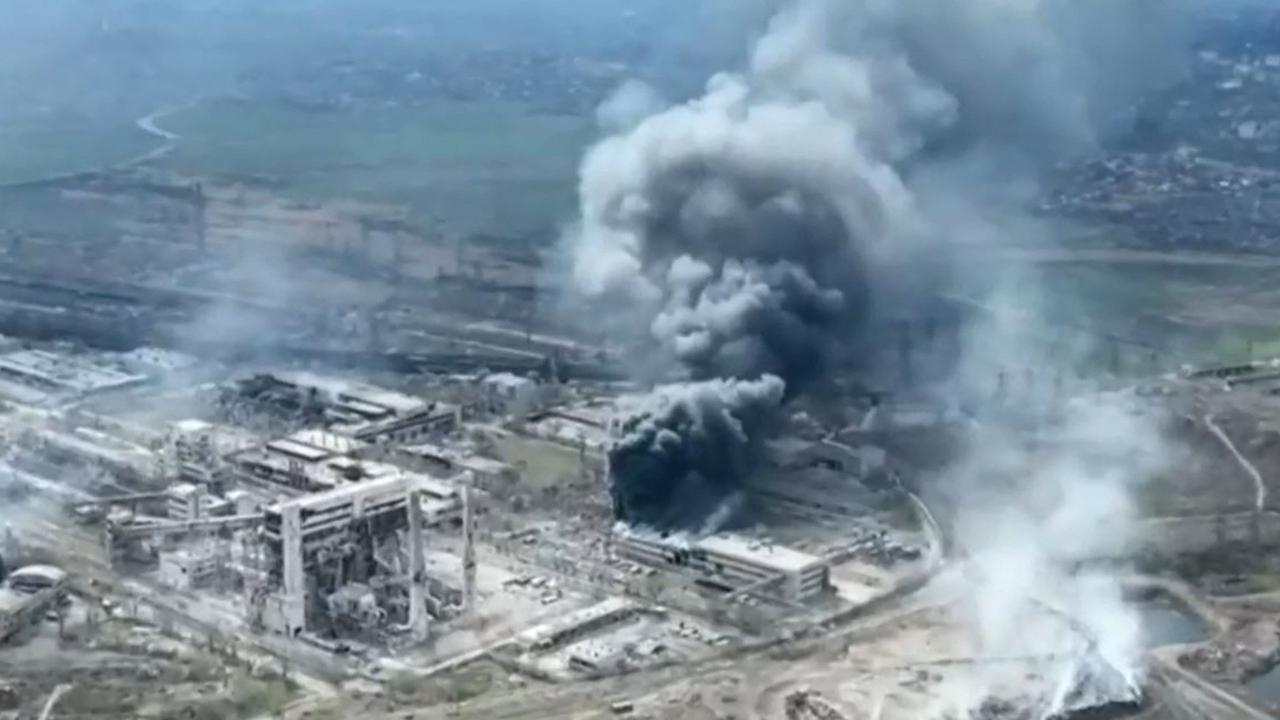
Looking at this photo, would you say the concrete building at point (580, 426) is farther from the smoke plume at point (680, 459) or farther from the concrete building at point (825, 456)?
the smoke plume at point (680, 459)

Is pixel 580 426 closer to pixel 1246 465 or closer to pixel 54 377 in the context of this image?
pixel 54 377

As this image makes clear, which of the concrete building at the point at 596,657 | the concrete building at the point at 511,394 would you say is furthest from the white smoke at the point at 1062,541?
the concrete building at the point at 511,394

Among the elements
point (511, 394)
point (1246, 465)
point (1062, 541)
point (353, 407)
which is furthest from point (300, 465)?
point (1246, 465)

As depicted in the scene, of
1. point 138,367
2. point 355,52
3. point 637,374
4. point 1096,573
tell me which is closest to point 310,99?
point 355,52

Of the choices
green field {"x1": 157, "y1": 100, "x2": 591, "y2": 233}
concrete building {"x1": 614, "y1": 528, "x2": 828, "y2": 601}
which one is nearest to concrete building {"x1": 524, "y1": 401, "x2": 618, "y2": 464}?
concrete building {"x1": 614, "y1": 528, "x2": 828, "y2": 601}

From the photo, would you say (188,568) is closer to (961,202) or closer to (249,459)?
(249,459)
